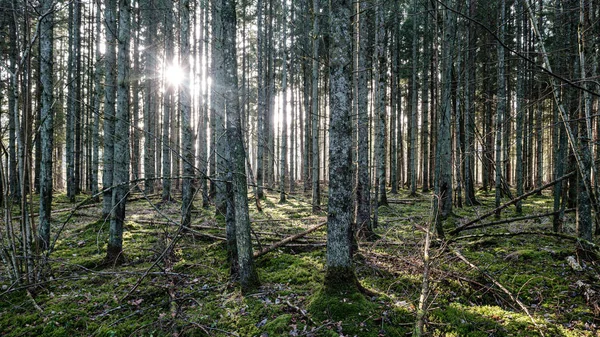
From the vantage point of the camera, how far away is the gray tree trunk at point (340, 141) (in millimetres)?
3953

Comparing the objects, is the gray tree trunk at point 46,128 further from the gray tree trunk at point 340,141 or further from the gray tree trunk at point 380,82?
the gray tree trunk at point 380,82

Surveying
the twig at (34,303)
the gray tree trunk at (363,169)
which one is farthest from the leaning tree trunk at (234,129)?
the gray tree trunk at (363,169)

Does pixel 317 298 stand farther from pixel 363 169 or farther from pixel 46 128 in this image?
pixel 46 128

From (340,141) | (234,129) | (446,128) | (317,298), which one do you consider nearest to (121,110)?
(234,129)


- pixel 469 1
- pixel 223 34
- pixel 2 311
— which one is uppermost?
pixel 469 1

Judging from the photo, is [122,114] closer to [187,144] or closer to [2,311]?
[187,144]

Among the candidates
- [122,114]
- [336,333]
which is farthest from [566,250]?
[122,114]

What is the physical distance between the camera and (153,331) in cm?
380

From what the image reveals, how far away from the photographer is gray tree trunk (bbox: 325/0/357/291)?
3953 mm

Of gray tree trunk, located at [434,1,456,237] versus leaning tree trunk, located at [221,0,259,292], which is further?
gray tree trunk, located at [434,1,456,237]

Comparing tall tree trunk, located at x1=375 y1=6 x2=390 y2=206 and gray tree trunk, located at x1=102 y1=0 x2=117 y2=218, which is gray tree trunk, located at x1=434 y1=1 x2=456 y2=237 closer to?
tall tree trunk, located at x1=375 y1=6 x2=390 y2=206

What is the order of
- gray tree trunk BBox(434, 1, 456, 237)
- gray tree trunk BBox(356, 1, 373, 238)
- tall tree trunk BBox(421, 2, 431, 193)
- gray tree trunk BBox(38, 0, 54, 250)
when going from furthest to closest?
tall tree trunk BBox(421, 2, 431, 193) → gray tree trunk BBox(434, 1, 456, 237) → gray tree trunk BBox(356, 1, 373, 238) → gray tree trunk BBox(38, 0, 54, 250)

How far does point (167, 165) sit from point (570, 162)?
1516 cm

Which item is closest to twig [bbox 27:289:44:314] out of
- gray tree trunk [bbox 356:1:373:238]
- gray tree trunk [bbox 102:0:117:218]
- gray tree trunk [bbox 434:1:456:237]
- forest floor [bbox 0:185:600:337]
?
forest floor [bbox 0:185:600:337]
